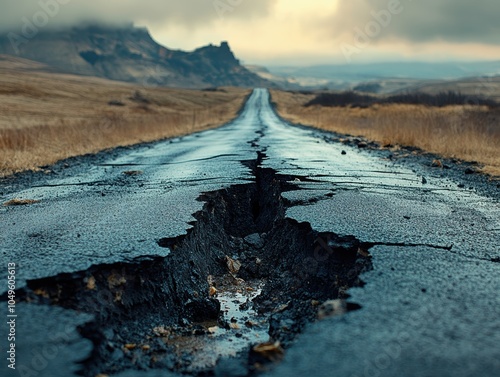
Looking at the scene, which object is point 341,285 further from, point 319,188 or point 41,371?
point 319,188

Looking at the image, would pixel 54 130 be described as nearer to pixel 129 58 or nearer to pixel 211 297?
pixel 211 297

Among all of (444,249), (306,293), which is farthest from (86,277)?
(444,249)

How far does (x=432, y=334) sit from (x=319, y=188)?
349 cm

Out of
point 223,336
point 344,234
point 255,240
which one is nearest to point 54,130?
point 255,240

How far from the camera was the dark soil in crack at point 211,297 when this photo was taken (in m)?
2.06

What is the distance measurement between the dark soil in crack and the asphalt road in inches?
3.6

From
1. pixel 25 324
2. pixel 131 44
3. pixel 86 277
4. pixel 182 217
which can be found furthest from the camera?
pixel 131 44

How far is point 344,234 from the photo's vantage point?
3.41m

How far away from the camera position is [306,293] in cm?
306

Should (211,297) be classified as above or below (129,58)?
below

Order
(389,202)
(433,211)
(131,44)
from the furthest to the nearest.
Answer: (131,44) → (389,202) → (433,211)

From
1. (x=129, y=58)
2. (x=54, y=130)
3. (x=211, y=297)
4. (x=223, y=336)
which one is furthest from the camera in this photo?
(x=129, y=58)

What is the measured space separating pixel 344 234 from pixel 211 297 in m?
1.09

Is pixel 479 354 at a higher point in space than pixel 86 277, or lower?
higher
